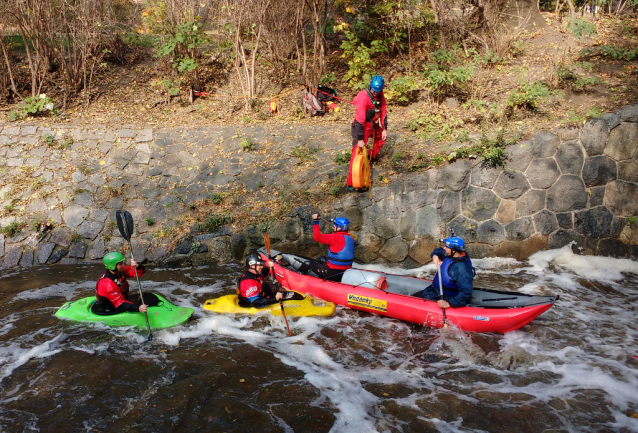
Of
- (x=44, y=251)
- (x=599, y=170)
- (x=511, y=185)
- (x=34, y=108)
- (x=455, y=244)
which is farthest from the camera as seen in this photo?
(x=34, y=108)

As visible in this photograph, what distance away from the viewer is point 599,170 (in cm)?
795

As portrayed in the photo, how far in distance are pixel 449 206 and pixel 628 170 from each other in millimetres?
3175

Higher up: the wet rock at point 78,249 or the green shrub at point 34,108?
the green shrub at point 34,108

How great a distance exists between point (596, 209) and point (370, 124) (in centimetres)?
430

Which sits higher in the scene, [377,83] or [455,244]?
[377,83]

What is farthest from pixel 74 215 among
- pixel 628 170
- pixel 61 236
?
pixel 628 170

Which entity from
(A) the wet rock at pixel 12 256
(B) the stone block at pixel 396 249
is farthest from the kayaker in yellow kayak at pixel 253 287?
(A) the wet rock at pixel 12 256

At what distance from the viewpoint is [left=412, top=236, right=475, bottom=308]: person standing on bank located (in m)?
5.95

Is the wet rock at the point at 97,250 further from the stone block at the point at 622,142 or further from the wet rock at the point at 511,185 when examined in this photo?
the stone block at the point at 622,142

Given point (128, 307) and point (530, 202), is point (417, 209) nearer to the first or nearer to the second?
point (530, 202)

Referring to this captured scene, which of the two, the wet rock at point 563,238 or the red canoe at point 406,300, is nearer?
the red canoe at point 406,300

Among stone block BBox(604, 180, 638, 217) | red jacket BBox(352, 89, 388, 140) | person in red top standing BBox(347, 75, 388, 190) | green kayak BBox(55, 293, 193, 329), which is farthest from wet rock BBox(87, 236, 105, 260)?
stone block BBox(604, 180, 638, 217)

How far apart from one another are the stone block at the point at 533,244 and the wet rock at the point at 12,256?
360 inches

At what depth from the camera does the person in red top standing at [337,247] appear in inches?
280
